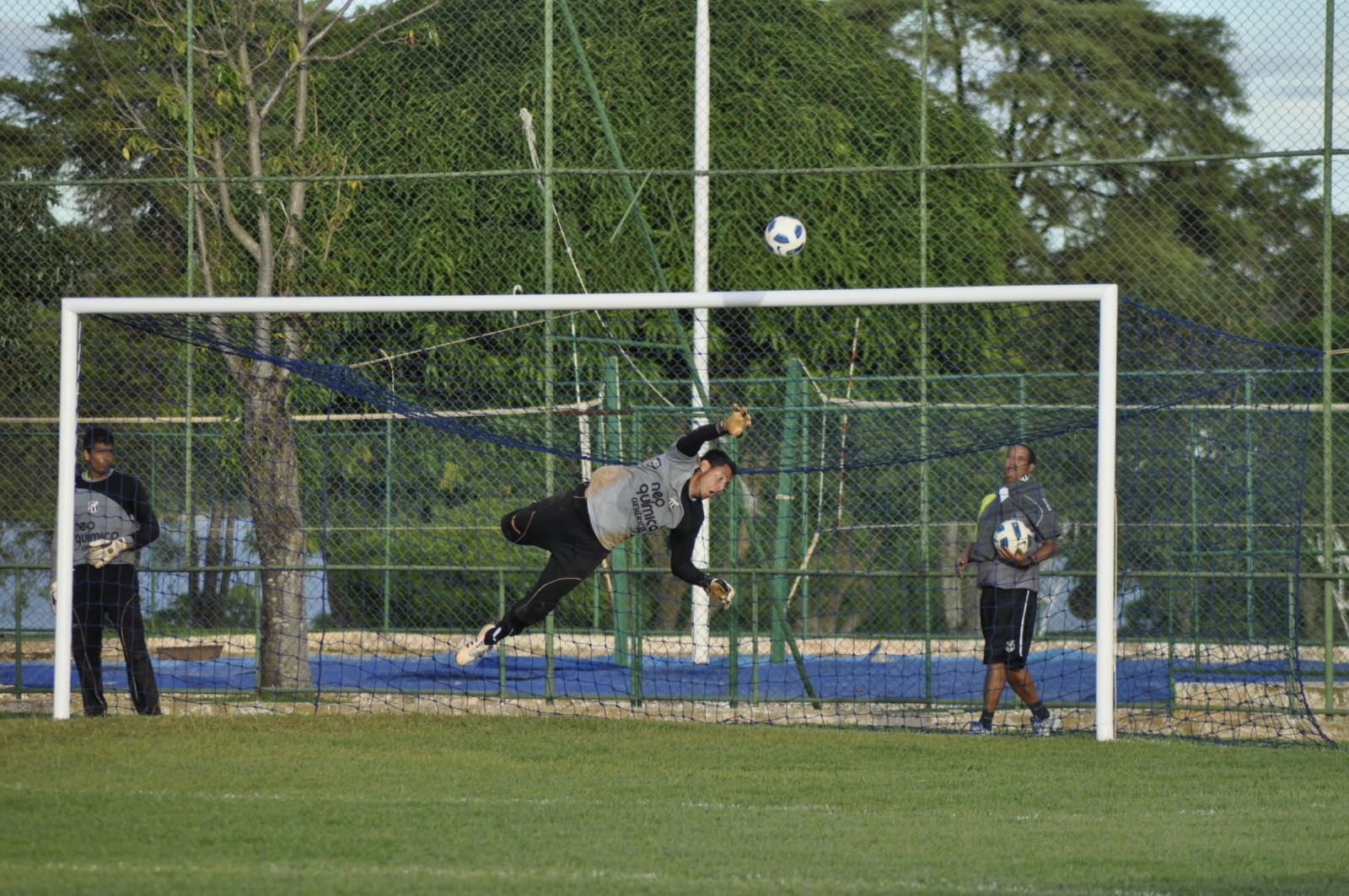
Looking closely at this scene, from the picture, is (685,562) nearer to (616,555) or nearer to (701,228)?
(616,555)

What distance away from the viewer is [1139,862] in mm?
6207

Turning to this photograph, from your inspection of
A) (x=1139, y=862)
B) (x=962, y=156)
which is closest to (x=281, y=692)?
(x=1139, y=862)

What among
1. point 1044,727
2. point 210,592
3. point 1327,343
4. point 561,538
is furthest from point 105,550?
point 1327,343

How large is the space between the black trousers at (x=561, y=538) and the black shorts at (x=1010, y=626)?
8.63ft

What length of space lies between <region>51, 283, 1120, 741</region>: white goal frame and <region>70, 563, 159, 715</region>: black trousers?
1.21 ft

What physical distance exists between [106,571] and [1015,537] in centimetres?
596

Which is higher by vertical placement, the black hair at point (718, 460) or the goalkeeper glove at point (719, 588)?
the black hair at point (718, 460)

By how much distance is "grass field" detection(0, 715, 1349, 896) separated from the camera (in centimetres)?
580

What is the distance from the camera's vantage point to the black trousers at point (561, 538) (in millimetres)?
9516

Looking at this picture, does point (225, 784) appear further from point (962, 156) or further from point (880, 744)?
point (962, 156)

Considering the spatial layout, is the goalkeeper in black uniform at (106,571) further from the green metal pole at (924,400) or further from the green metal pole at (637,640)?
the green metal pole at (924,400)

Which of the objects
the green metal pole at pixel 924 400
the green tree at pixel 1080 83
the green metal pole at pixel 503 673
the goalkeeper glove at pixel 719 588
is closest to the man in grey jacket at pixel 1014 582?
the green metal pole at pixel 924 400

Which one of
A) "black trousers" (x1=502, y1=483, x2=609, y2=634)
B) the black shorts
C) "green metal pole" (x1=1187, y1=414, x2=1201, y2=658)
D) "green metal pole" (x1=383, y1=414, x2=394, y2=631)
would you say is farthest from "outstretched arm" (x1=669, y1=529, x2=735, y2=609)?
"green metal pole" (x1=383, y1=414, x2=394, y2=631)

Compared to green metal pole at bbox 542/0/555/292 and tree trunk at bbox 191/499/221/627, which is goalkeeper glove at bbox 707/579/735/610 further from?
tree trunk at bbox 191/499/221/627
